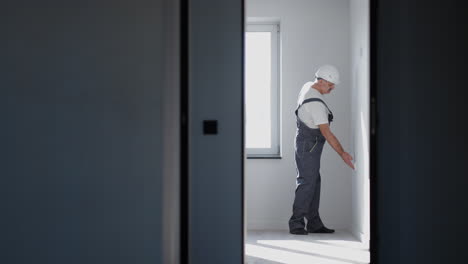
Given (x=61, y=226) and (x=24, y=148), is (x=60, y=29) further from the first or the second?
(x=61, y=226)

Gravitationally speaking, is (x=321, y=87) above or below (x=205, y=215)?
above

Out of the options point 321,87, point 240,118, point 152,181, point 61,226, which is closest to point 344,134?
point 321,87

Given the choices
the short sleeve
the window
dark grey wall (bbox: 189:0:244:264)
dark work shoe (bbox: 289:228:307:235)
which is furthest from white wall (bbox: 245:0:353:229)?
dark grey wall (bbox: 189:0:244:264)

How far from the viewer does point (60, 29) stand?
3152 millimetres

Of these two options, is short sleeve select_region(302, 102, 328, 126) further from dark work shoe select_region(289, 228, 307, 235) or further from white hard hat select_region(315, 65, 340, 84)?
dark work shoe select_region(289, 228, 307, 235)

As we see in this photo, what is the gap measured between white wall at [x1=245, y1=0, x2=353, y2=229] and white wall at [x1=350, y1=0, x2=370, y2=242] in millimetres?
149

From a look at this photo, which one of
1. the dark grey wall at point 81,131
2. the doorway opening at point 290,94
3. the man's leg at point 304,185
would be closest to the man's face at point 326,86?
the doorway opening at point 290,94

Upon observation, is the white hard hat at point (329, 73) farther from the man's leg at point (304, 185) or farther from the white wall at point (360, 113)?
the man's leg at point (304, 185)

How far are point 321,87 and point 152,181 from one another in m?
2.37

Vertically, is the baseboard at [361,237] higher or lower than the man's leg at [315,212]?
lower

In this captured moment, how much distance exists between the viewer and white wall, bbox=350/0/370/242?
469 centimetres

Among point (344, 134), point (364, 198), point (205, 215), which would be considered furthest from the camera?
point (344, 134)

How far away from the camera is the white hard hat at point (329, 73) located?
5.16 meters
